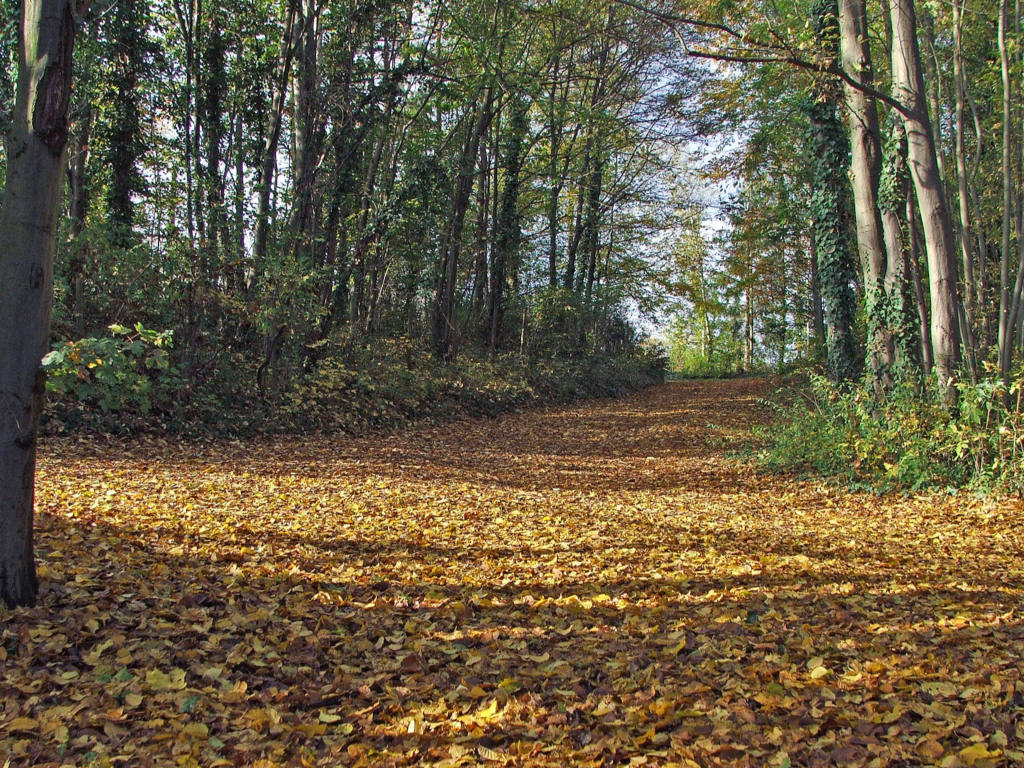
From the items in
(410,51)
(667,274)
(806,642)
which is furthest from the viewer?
(667,274)

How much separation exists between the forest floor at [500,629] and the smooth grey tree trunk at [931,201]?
1.78m

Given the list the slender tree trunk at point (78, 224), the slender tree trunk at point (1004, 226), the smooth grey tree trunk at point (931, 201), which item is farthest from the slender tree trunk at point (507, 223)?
the slender tree trunk at point (1004, 226)

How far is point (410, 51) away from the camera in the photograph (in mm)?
11109

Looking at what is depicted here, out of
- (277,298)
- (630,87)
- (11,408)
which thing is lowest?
(11,408)

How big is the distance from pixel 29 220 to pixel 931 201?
759 cm

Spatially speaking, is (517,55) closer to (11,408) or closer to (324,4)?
(324,4)

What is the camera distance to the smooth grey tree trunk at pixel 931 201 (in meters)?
6.56

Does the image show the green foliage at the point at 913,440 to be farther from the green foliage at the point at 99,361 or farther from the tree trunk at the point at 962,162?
the green foliage at the point at 99,361

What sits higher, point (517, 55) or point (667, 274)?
point (517, 55)

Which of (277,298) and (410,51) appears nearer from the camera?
(277,298)

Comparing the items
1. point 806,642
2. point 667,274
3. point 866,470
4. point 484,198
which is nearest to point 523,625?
point 806,642

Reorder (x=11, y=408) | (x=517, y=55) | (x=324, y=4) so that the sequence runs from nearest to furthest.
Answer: (x=11, y=408)
(x=324, y=4)
(x=517, y=55)

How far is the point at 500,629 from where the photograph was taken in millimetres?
3312

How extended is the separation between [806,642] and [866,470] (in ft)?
14.4
